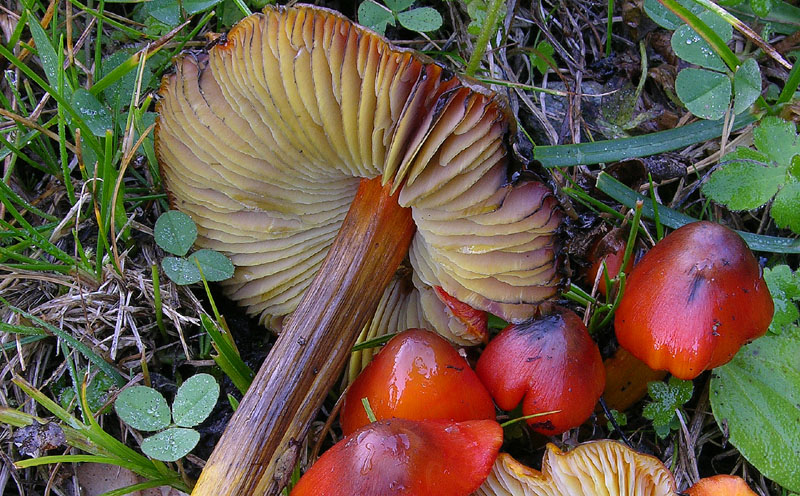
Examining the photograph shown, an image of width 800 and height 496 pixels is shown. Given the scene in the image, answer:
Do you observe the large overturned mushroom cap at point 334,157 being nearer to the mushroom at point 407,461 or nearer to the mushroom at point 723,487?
the mushroom at point 407,461

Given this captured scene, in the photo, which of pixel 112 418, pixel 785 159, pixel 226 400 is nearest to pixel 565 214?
pixel 785 159

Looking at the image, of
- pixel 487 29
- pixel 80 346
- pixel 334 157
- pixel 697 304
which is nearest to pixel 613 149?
pixel 487 29

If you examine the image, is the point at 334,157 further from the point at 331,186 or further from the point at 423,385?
the point at 423,385

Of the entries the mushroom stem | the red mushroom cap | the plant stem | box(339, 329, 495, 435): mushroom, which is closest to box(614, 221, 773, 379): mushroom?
the red mushroom cap

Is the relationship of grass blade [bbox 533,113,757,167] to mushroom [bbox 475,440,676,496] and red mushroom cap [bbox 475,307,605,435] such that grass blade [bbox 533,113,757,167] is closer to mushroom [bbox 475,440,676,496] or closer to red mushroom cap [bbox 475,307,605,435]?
red mushroom cap [bbox 475,307,605,435]

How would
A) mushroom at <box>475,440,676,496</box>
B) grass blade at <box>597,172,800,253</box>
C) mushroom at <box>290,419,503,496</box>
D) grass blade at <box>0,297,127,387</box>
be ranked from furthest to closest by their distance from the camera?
grass blade at <box>597,172,800,253</box>, grass blade at <box>0,297,127,387</box>, mushroom at <box>475,440,676,496</box>, mushroom at <box>290,419,503,496</box>
